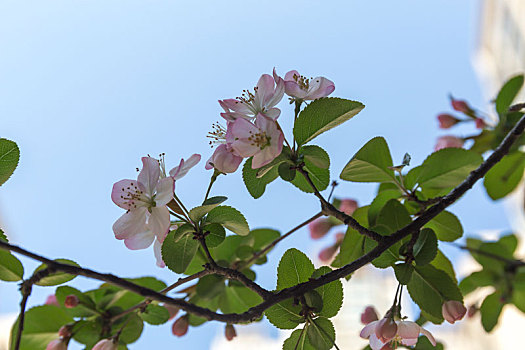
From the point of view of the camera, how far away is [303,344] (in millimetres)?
397

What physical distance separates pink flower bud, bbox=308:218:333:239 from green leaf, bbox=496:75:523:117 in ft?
0.97

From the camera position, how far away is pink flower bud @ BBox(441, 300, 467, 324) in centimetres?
42

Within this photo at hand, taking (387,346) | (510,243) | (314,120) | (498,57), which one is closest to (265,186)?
(314,120)

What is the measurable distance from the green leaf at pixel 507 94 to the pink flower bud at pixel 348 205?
0.26 m

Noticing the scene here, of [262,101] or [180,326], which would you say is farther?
[180,326]

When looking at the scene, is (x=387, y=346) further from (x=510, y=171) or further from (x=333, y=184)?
(x=510, y=171)

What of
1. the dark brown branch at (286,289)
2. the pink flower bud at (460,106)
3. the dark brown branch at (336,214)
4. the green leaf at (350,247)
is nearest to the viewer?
the dark brown branch at (286,289)

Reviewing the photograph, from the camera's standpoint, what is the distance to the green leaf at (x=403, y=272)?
42 cm

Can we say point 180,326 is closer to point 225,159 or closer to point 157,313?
point 157,313

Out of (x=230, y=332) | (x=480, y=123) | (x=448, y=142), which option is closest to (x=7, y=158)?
(x=230, y=332)

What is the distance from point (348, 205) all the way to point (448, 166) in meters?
0.17

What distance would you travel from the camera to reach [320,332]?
388 mm

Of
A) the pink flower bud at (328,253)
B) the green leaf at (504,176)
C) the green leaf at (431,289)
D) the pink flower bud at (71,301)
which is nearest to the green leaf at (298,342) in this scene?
the green leaf at (431,289)

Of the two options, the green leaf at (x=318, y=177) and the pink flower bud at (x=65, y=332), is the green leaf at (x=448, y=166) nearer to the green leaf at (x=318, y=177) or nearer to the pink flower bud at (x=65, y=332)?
the green leaf at (x=318, y=177)
